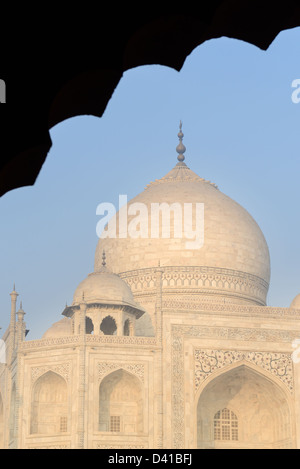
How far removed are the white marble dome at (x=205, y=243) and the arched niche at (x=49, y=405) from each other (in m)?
5.06

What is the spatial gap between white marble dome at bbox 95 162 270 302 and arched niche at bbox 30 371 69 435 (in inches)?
199

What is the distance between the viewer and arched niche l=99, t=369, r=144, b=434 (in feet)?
63.5

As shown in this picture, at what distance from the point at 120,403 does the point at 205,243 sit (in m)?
5.88

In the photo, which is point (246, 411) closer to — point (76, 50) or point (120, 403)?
point (120, 403)

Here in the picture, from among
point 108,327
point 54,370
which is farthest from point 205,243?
point 54,370

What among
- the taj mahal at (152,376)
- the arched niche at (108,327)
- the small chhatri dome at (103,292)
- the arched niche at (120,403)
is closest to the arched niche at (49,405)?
the taj mahal at (152,376)

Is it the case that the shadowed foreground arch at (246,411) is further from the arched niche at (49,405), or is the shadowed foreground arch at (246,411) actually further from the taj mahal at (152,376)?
the arched niche at (49,405)

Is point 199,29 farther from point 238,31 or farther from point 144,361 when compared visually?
point 144,361

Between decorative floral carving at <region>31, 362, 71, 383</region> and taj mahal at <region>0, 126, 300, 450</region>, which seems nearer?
taj mahal at <region>0, 126, 300, 450</region>

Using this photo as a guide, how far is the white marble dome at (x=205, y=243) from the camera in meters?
23.7

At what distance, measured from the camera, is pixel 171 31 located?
318 centimetres

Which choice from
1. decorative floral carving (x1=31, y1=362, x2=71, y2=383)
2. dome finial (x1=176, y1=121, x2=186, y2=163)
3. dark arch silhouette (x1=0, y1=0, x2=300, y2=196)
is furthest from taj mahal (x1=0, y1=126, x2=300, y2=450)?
dark arch silhouette (x1=0, y1=0, x2=300, y2=196)

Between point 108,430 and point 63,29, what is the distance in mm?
16850

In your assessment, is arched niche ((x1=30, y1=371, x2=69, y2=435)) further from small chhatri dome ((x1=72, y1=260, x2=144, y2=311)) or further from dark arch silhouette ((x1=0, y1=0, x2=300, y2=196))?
dark arch silhouette ((x1=0, y1=0, x2=300, y2=196))
